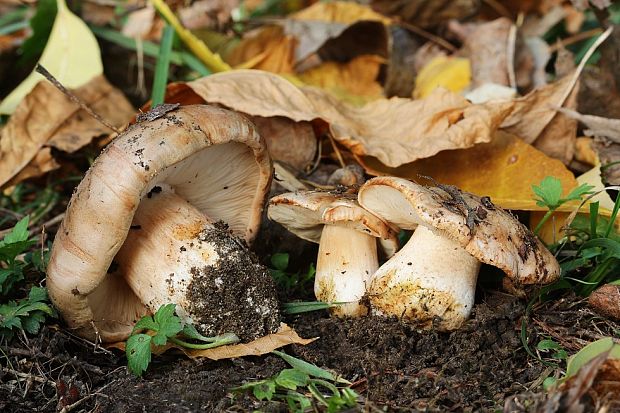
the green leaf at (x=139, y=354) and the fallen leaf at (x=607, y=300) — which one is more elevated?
the green leaf at (x=139, y=354)

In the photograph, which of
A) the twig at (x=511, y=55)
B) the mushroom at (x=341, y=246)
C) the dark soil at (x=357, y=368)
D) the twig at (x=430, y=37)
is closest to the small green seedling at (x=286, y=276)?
the mushroom at (x=341, y=246)

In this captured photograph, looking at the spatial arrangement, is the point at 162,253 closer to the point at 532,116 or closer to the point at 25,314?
the point at 25,314

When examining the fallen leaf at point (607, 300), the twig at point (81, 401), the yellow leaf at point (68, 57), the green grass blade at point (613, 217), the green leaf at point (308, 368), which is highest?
the yellow leaf at point (68, 57)

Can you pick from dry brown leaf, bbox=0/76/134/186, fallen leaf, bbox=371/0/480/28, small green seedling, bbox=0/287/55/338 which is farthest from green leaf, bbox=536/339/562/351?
fallen leaf, bbox=371/0/480/28

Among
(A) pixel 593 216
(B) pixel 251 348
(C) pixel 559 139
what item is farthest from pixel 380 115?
(B) pixel 251 348

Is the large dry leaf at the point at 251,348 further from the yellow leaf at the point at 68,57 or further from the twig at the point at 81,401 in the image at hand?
the yellow leaf at the point at 68,57
